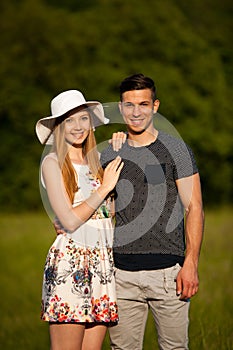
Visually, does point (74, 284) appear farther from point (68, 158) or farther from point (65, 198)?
point (68, 158)

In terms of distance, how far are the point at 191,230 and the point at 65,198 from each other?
698 millimetres

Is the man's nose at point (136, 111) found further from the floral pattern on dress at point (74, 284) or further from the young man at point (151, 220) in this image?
the floral pattern on dress at point (74, 284)

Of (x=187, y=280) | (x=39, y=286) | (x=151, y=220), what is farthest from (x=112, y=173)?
(x=39, y=286)

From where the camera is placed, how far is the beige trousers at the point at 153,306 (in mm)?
4699

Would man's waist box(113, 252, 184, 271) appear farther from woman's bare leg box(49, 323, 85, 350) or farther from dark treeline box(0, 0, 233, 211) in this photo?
dark treeline box(0, 0, 233, 211)

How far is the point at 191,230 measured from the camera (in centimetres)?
462

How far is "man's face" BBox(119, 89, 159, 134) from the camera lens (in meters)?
4.70

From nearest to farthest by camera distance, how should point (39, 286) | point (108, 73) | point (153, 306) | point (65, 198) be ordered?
point (65, 198) < point (153, 306) < point (39, 286) < point (108, 73)

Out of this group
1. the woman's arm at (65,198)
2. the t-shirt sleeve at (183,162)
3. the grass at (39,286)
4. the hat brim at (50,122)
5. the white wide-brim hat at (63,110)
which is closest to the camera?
the woman's arm at (65,198)

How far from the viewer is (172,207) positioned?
4.71 m

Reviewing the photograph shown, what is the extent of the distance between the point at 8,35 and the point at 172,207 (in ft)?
49.1

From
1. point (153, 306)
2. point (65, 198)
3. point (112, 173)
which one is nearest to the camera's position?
point (65, 198)

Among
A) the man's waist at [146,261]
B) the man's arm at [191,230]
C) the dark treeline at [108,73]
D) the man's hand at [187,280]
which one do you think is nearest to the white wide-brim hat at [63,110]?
the man's arm at [191,230]

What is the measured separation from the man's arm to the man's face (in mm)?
370
